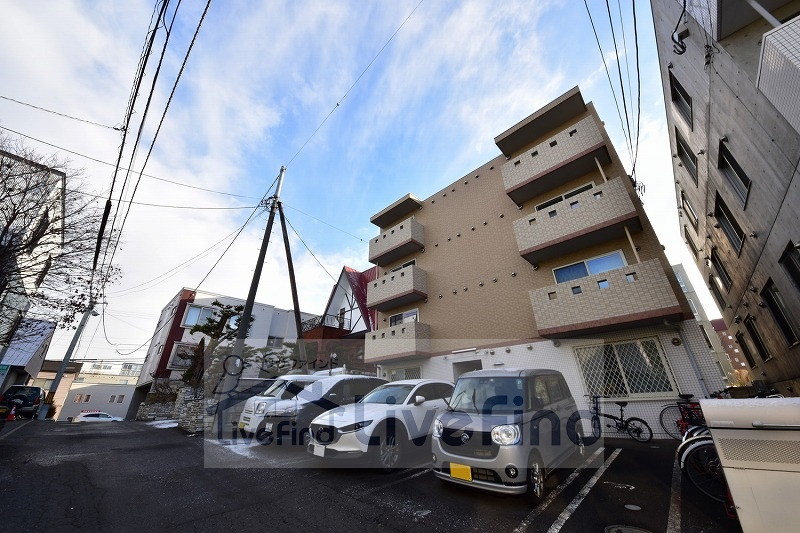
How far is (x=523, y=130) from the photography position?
→ 41.6 feet

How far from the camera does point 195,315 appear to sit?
84.3ft

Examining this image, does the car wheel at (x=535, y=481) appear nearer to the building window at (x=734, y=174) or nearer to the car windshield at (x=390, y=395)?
the car windshield at (x=390, y=395)

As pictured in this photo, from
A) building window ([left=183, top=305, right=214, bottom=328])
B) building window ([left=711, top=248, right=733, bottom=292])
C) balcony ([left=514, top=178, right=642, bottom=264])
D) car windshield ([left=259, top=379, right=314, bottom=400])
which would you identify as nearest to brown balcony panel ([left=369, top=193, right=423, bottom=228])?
balcony ([left=514, top=178, right=642, bottom=264])

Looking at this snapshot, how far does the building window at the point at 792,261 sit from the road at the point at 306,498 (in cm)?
459

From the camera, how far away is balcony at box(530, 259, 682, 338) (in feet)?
25.8

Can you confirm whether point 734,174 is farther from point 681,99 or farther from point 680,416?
point 680,416

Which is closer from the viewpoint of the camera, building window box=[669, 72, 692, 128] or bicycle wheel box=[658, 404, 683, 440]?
bicycle wheel box=[658, 404, 683, 440]

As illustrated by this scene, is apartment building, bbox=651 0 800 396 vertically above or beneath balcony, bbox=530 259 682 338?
above

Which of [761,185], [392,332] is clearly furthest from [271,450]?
[761,185]

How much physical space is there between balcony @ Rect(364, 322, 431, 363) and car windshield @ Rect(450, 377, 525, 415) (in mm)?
7279

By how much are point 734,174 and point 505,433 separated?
8.67 m

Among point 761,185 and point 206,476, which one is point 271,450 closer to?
point 206,476

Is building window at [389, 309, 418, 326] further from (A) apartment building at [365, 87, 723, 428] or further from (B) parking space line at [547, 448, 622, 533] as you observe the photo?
(B) parking space line at [547, 448, 622, 533]

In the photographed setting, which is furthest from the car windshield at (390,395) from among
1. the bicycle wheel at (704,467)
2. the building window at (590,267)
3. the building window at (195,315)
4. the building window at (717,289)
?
the building window at (195,315)
